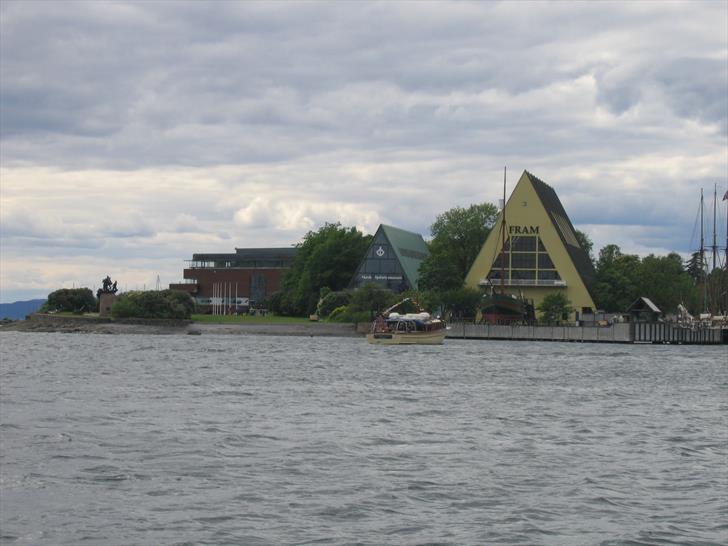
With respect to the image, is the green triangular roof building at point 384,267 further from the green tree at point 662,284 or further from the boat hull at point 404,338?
the boat hull at point 404,338

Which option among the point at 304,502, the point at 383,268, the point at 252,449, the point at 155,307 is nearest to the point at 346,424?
the point at 252,449

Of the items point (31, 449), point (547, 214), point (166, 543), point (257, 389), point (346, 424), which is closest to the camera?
point (166, 543)

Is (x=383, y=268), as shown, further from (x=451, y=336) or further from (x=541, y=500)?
(x=541, y=500)

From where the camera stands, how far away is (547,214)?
132625 millimetres

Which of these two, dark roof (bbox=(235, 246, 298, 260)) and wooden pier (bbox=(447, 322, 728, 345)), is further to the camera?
dark roof (bbox=(235, 246, 298, 260))

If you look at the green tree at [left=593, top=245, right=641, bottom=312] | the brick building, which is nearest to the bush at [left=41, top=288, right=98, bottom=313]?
the brick building

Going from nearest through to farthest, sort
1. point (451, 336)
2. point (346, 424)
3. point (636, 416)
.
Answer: point (346, 424) < point (636, 416) < point (451, 336)

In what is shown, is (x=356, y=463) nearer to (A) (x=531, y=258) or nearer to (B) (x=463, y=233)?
(A) (x=531, y=258)

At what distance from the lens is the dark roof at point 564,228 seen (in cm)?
13375

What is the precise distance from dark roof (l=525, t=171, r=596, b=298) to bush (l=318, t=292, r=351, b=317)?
2761cm

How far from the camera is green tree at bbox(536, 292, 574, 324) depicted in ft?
416

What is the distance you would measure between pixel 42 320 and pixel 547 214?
64889 mm

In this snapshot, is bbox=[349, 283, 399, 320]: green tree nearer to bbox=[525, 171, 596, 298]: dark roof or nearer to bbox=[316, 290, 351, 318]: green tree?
bbox=[316, 290, 351, 318]: green tree

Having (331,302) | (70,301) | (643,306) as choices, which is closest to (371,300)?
(331,302)
